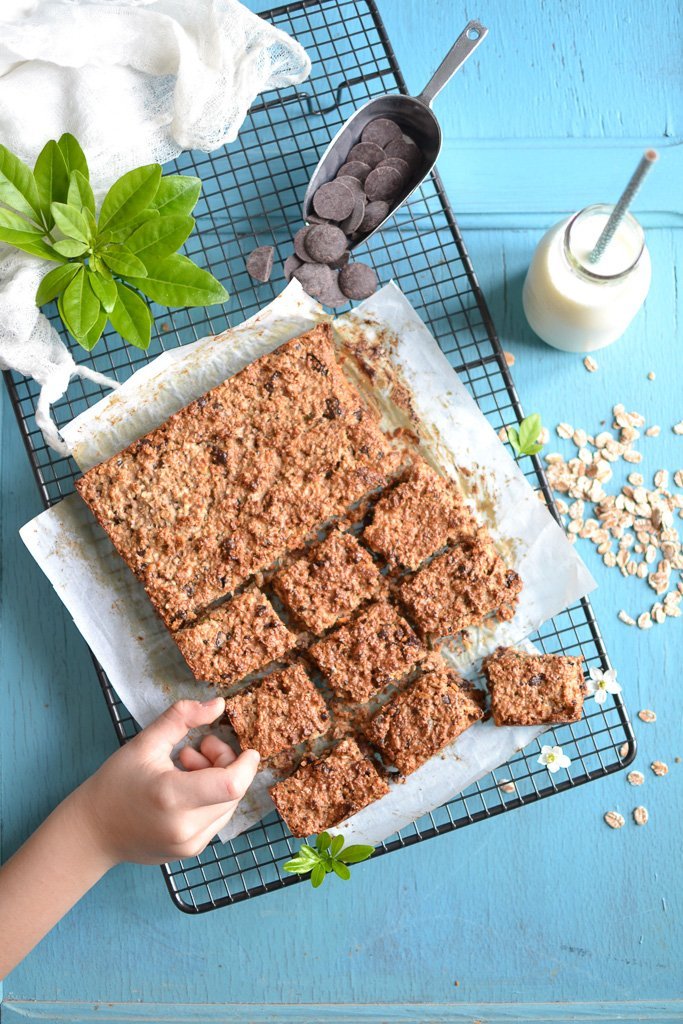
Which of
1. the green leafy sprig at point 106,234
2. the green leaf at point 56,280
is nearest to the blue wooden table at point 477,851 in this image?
the green leaf at point 56,280

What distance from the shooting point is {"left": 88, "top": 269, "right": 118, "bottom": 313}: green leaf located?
3.00 m

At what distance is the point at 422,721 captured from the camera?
3137mm

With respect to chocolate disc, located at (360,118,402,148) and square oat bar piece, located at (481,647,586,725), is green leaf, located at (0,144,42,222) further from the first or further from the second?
square oat bar piece, located at (481,647,586,725)

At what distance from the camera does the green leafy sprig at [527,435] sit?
3.19 meters

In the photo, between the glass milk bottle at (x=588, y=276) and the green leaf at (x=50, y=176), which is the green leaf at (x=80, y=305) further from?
the glass milk bottle at (x=588, y=276)

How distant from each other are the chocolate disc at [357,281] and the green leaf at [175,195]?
0.63 meters

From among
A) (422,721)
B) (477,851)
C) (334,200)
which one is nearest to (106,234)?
(334,200)

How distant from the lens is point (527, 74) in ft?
11.9

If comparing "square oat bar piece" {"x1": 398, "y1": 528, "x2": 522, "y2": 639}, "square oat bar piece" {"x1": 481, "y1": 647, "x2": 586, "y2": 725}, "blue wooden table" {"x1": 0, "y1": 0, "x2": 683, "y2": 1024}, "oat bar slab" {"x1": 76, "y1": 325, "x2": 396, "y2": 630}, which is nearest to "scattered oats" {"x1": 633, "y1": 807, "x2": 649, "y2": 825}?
"blue wooden table" {"x1": 0, "y1": 0, "x2": 683, "y2": 1024}

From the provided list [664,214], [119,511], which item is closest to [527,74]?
[664,214]

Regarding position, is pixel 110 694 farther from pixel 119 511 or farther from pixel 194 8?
pixel 194 8

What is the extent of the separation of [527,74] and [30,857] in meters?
3.62

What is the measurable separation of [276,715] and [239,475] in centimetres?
88

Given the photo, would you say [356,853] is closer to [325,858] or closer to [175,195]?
[325,858]
